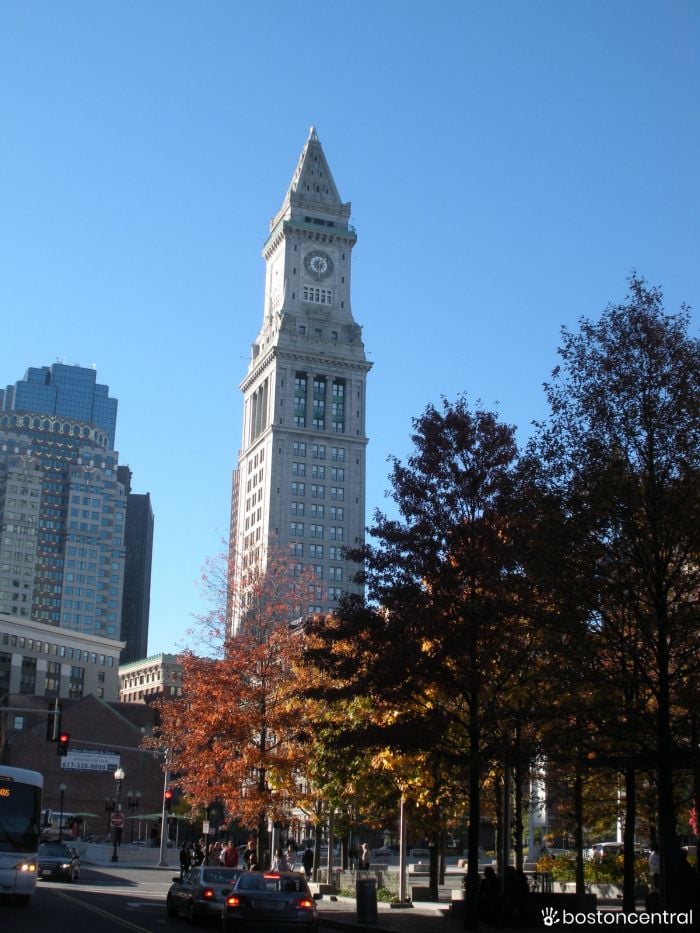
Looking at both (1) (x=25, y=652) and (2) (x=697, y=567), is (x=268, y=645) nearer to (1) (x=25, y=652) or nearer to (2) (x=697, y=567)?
(2) (x=697, y=567)

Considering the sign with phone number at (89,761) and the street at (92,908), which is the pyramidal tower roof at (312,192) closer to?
the sign with phone number at (89,761)

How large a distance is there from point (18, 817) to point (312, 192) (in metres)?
154

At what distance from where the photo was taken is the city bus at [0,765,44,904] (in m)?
27.7

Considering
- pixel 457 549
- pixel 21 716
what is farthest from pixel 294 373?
pixel 457 549

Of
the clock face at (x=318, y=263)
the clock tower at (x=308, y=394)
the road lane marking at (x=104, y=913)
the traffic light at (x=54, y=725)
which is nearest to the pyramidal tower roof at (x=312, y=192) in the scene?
the clock tower at (x=308, y=394)

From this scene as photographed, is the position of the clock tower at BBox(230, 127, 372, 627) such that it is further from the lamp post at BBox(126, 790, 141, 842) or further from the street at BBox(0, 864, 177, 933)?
the street at BBox(0, 864, 177, 933)

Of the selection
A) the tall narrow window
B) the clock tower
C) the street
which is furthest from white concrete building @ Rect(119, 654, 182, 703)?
the street

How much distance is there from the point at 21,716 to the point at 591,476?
93.8m

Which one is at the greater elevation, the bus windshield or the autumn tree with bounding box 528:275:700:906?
the autumn tree with bounding box 528:275:700:906

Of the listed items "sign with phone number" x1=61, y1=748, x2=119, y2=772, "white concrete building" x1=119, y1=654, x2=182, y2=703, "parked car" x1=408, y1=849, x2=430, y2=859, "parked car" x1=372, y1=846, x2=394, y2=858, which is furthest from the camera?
"white concrete building" x1=119, y1=654, x2=182, y2=703

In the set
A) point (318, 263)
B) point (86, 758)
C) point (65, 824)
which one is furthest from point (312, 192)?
point (65, 824)

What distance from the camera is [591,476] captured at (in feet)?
74.7

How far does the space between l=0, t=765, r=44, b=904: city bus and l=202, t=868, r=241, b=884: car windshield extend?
445 cm

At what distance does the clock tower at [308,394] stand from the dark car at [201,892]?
109001 mm
